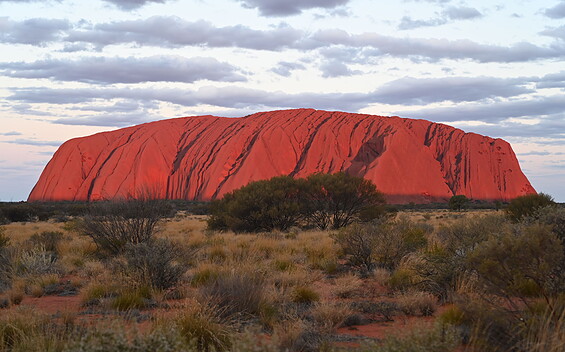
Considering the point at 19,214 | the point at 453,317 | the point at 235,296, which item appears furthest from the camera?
the point at 19,214

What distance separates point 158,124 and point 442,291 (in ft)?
290

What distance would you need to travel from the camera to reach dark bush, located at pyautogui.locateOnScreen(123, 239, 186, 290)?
31.9ft

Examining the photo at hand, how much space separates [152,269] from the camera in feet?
32.5

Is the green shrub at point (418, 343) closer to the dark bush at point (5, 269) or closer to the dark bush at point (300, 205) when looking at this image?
the dark bush at point (5, 269)

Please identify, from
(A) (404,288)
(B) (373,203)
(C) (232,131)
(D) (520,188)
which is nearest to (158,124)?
(C) (232,131)

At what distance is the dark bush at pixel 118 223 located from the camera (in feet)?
46.5

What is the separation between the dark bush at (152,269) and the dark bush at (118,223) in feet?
12.5

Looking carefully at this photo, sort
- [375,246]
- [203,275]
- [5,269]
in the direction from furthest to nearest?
[375,246]
[5,269]
[203,275]

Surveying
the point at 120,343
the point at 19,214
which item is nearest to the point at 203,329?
the point at 120,343

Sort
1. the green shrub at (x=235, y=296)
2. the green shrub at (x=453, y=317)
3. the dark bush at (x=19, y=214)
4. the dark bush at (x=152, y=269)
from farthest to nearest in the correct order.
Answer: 1. the dark bush at (x=19, y=214)
2. the dark bush at (x=152, y=269)
3. the green shrub at (x=235, y=296)
4. the green shrub at (x=453, y=317)

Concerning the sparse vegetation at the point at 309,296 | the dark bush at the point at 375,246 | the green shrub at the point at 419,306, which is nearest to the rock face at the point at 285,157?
the dark bush at the point at 375,246

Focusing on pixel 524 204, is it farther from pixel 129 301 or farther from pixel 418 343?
pixel 418 343

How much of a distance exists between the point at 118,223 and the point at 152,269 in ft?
16.6

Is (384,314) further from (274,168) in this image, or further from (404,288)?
(274,168)
